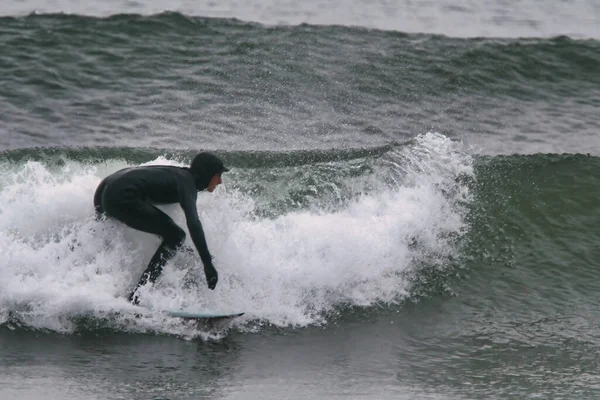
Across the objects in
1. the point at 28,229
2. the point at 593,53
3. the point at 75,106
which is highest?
the point at 593,53

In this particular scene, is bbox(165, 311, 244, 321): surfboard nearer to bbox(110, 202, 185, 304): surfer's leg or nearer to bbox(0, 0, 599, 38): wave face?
bbox(110, 202, 185, 304): surfer's leg

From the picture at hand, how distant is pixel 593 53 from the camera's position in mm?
16719

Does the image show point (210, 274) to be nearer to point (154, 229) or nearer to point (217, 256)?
point (154, 229)

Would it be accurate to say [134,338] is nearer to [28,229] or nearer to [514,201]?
[28,229]

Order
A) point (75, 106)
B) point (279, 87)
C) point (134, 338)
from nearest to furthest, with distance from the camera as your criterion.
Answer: point (134, 338) → point (75, 106) → point (279, 87)

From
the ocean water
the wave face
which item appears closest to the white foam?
the ocean water

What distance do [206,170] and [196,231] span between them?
1.66ft

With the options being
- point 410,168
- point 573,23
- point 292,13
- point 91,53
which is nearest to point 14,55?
point 91,53

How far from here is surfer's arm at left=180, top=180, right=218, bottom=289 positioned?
7172 millimetres

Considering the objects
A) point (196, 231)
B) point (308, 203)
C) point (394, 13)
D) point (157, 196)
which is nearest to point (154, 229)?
point (157, 196)

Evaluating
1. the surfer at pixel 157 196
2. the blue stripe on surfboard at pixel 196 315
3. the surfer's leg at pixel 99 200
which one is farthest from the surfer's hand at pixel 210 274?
the surfer's leg at pixel 99 200

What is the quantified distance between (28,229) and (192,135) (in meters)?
5.01

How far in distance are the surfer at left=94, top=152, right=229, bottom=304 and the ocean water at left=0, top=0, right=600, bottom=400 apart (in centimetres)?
33

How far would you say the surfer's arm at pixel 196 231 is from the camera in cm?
717
